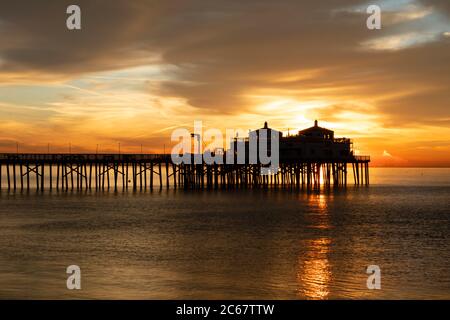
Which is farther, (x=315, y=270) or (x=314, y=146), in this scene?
(x=314, y=146)

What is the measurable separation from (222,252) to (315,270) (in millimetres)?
5453

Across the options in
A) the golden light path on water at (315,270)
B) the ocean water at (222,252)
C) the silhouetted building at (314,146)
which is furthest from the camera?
the silhouetted building at (314,146)

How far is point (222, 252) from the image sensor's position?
2705 cm

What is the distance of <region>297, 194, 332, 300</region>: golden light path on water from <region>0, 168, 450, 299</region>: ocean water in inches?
1.6

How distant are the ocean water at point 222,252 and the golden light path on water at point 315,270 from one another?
0.04 meters

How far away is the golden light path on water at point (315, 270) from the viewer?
763 inches

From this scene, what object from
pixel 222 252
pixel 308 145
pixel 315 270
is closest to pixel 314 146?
pixel 308 145

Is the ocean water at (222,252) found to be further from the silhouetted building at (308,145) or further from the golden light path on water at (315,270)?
the silhouetted building at (308,145)

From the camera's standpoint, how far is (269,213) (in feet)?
148

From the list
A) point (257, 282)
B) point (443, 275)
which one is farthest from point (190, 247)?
point (443, 275)

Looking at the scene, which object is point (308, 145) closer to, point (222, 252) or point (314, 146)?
point (314, 146)

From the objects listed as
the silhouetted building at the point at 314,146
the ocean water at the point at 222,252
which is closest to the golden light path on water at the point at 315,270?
the ocean water at the point at 222,252
